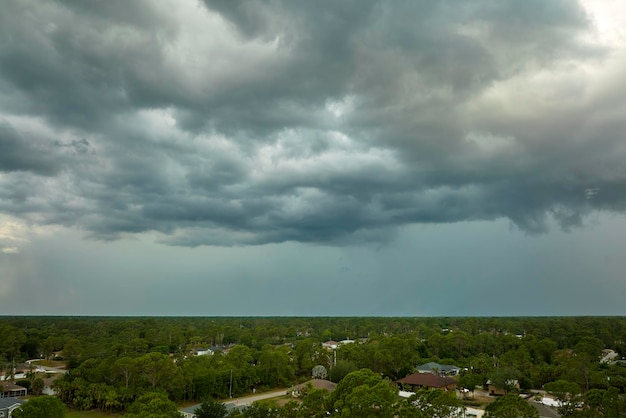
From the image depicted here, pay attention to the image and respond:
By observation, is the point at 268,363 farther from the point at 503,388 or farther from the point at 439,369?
the point at 503,388

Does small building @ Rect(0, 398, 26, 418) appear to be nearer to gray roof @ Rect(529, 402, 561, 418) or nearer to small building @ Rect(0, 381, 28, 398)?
small building @ Rect(0, 381, 28, 398)

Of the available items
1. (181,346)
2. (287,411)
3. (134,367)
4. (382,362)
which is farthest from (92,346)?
(287,411)

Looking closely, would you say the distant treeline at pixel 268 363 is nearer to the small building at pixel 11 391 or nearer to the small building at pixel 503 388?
the small building at pixel 503 388

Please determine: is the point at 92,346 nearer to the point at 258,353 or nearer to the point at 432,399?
the point at 258,353

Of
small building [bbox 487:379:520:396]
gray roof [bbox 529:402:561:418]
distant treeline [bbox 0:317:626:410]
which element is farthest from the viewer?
small building [bbox 487:379:520:396]

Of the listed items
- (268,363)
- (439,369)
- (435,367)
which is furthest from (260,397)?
(439,369)

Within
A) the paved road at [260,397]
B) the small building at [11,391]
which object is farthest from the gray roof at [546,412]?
the small building at [11,391]

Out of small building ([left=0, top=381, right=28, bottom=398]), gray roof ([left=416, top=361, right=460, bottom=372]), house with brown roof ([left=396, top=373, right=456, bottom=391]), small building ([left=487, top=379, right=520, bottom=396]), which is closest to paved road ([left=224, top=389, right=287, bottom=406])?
house with brown roof ([left=396, top=373, right=456, bottom=391])
